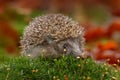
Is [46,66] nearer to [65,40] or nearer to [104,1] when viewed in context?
[65,40]

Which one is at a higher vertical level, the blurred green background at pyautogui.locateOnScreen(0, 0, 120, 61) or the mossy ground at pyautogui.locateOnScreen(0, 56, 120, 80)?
the blurred green background at pyautogui.locateOnScreen(0, 0, 120, 61)

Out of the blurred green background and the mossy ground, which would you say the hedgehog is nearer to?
the mossy ground

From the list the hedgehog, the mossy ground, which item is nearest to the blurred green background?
the hedgehog

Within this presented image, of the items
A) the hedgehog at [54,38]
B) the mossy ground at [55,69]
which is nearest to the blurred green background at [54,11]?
the hedgehog at [54,38]

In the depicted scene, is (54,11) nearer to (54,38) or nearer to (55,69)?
(54,38)

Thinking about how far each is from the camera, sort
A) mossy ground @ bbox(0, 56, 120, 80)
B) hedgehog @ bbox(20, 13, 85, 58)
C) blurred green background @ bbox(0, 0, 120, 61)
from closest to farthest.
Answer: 1. mossy ground @ bbox(0, 56, 120, 80)
2. hedgehog @ bbox(20, 13, 85, 58)
3. blurred green background @ bbox(0, 0, 120, 61)

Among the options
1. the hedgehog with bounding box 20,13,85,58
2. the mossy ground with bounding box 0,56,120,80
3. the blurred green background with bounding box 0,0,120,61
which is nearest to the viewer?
the mossy ground with bounding box 0,56,120,80

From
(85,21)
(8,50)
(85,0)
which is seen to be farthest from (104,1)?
(8,50)
